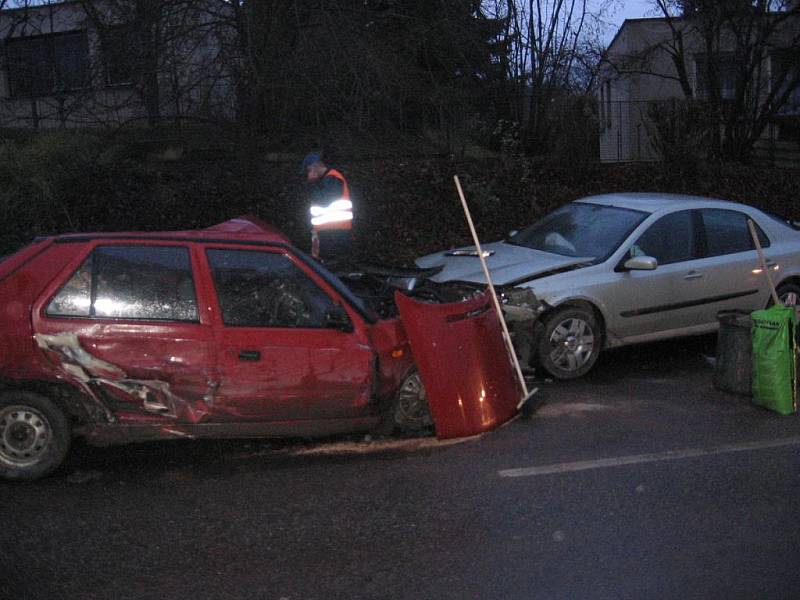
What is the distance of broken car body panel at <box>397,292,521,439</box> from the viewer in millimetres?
6504

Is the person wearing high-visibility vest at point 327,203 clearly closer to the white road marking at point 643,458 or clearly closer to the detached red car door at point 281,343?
the detached red car door at point 281,343

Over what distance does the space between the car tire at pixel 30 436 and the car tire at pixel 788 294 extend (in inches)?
270

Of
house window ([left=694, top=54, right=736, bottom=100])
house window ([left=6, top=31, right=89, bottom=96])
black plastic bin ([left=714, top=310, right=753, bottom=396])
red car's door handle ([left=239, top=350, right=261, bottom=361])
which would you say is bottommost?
black plastic bin ([left=714, top=310, right=753, bottom=396])

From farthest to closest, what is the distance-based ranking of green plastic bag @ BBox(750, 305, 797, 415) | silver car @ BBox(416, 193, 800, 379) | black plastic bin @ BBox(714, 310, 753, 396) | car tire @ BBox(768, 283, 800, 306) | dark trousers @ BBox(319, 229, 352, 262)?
dark trousers @ BBox(319, 229, 352, 262) < car tire @ BBox(768, 283, 800, 306) < silver car @ BBox(416, 193, 800, 379) < black plastic bin @ BBox(714, 310, 753, 396) < green plastic bag @ BBox(750, 305, 797, 415)

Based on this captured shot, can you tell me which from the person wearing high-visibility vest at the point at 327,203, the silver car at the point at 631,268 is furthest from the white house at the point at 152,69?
the silver car at the point at 631,268

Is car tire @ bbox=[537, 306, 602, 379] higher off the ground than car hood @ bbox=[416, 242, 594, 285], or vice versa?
car hood @ bbox=[416, 242, 594, 285]

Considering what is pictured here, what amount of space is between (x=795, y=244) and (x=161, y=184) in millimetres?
7945

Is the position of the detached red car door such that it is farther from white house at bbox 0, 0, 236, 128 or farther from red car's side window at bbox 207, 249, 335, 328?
white house at bbox 0, 0, 236, 128

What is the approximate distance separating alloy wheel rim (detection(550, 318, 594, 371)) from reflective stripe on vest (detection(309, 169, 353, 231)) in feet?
9.27

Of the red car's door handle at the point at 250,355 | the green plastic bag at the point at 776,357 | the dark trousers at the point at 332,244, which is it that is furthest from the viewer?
the dark trousers at the point at 332,244

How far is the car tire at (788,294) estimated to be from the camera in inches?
378

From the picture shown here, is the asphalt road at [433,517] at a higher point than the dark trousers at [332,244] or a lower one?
lower

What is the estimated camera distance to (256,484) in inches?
231

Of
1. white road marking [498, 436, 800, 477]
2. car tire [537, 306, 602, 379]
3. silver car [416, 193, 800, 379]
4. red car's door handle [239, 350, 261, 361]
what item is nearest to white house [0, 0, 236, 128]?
silver car [416, 193, 800, 379]
